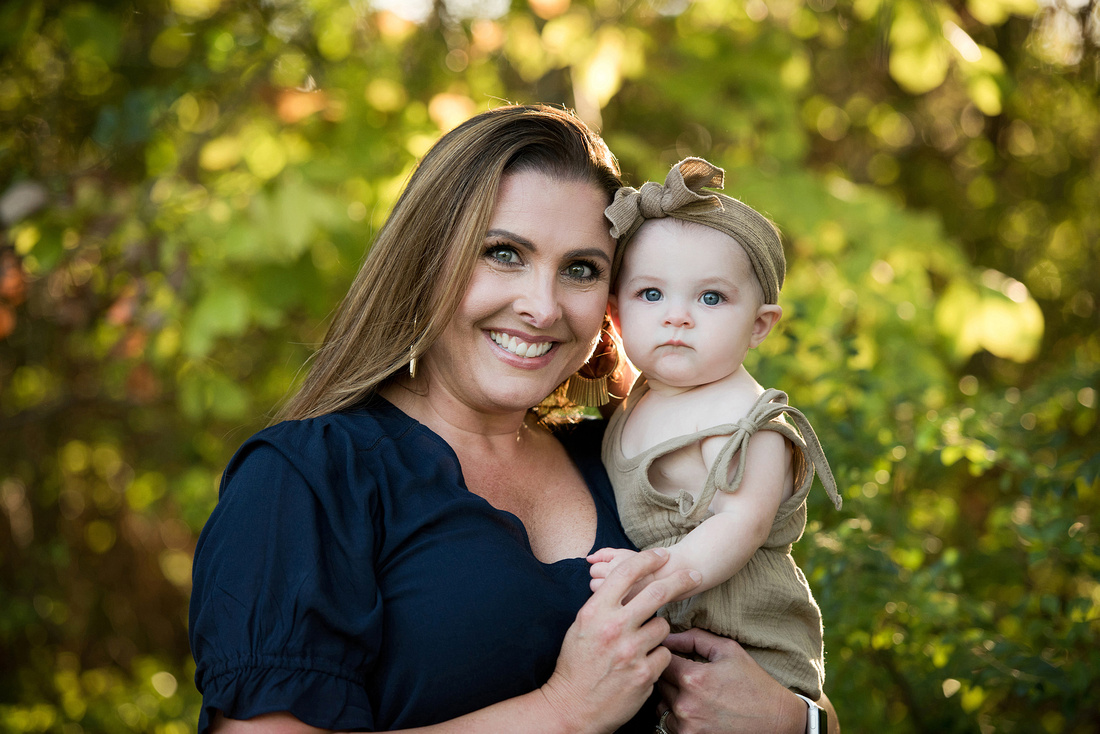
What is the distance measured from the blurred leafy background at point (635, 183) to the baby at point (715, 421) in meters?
0.69

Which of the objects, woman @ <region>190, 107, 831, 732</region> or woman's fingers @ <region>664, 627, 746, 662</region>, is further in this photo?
woman's fingers @ <region>664, 627, 746, 662</region>

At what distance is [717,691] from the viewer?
168 cm

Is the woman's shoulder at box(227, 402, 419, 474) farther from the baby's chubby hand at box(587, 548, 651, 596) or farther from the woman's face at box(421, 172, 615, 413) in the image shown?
the baby's chubby hand at box(587, 548, 651, 596)

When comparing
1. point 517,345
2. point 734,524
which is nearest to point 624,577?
point 734,524

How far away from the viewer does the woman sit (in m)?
1.36

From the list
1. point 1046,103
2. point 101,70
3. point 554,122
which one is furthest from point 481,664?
point 1046,103

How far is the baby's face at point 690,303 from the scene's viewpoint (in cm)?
169

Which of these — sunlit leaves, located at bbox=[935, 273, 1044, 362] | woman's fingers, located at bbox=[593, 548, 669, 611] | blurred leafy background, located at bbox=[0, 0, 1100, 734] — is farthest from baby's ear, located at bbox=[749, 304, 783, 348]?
sunlit leaves, located at bbox=[935, 273, 1044, 362]

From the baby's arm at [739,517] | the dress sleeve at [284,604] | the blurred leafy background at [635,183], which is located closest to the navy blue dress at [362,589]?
the dress sleeve at [284,604]

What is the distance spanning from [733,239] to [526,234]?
412 millimetres

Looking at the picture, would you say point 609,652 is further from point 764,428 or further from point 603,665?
point 764,428

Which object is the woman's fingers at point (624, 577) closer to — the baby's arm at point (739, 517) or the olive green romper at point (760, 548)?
the baby's arm at point (739, 517)

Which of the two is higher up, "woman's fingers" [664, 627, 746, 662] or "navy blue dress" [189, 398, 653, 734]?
"navy blue dress" [189, 398, 653, 734]

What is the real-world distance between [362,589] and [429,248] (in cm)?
70
